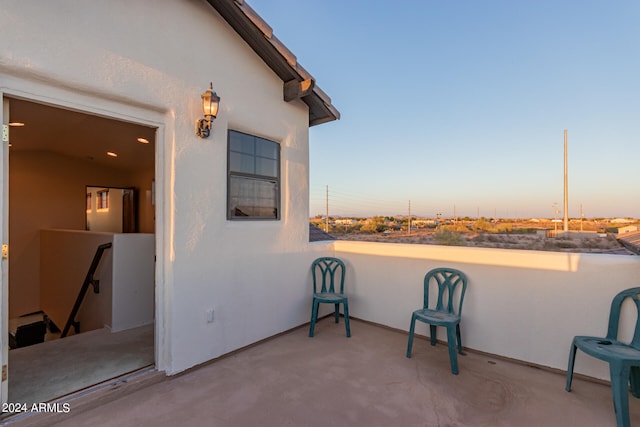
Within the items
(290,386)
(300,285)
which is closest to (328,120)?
(300,285)

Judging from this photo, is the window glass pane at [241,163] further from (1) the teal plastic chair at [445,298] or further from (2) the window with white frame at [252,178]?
(1) the teal plastic chair at [445,298]

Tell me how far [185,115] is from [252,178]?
3.19 ft

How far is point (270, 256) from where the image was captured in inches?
133

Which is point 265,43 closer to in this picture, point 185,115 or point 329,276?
point 185,115

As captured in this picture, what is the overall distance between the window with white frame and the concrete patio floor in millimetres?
1560

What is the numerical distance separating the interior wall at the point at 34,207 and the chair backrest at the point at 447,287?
18.7 ft

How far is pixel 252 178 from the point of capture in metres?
3.28

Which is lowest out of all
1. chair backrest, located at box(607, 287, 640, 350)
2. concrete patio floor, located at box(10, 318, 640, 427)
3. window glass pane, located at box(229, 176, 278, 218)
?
concrete patio floor, located at box(10, 318, 640, 427)

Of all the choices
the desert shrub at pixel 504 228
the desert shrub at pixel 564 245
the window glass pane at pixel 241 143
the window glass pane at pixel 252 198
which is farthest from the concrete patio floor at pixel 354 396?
the desert shrub at pixel 504 228

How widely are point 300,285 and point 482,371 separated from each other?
2187 millimetres

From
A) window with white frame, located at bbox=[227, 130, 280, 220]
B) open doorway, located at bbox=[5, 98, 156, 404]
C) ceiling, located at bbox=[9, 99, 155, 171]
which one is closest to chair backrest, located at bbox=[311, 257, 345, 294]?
window with white frame, located at bbox=[227, 130, 280, 220]

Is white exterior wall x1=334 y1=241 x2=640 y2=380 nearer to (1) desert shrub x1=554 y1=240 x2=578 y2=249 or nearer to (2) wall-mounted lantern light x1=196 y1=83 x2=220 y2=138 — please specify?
(2) wall-mounted lantern light x1=196 y1=83 x2=220 y2=138

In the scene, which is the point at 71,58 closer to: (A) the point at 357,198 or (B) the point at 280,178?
(B) the point at 280,178

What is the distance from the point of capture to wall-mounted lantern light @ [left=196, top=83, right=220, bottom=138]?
8.36 feet
